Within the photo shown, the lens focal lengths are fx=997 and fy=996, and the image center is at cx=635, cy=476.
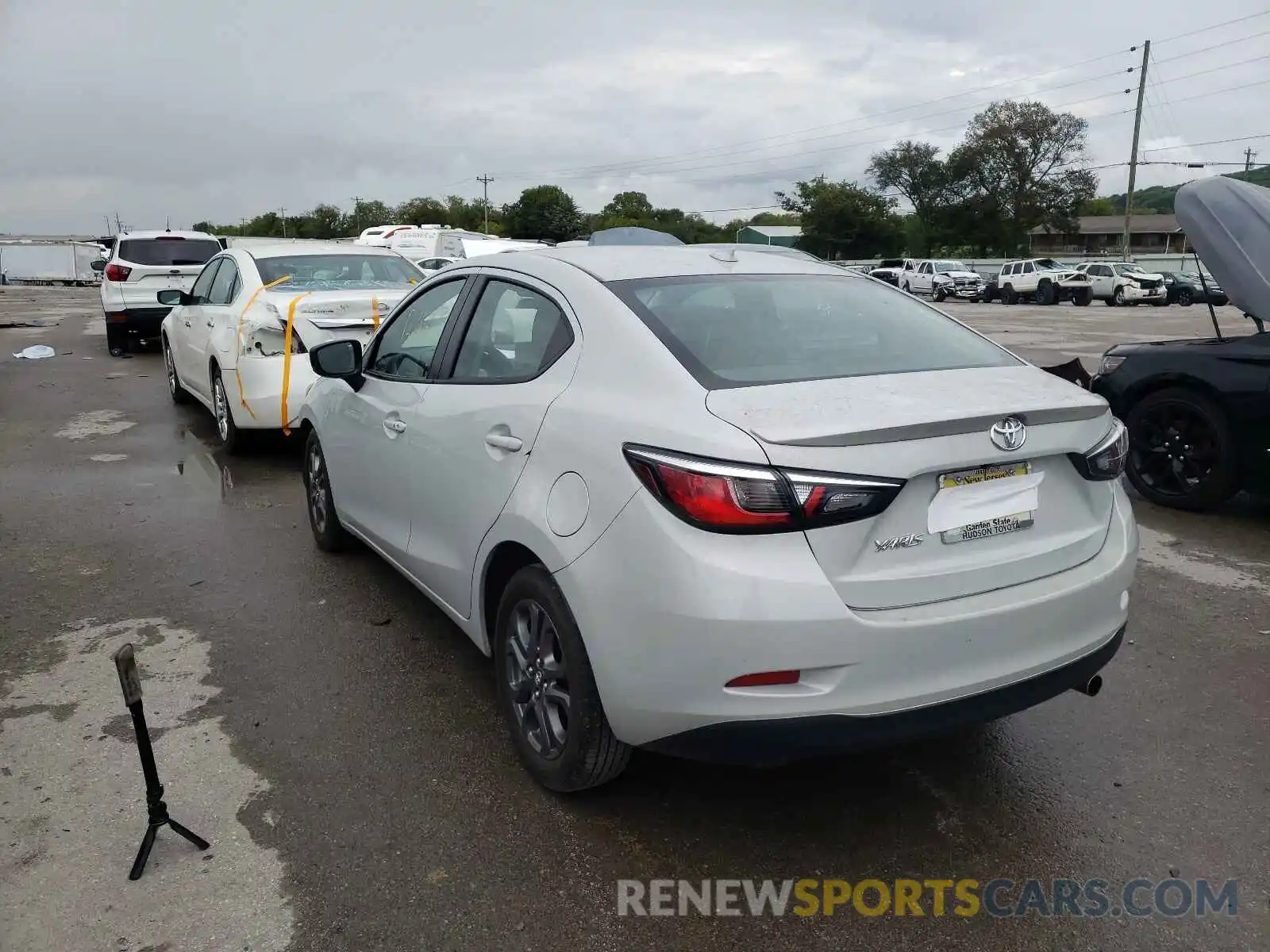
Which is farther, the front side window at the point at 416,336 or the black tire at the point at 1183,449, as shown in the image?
the black tire at the point at 1183,449

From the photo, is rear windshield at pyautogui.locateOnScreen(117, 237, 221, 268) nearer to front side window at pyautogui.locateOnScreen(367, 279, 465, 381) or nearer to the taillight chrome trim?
front side window at pyautogui.locateOnScreen(367, 279, 465, 381)

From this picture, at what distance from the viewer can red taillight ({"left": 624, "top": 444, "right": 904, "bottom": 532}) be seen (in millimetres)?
2373

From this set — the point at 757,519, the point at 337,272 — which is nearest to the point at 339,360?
the point at 757,519

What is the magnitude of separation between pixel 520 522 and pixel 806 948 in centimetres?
136

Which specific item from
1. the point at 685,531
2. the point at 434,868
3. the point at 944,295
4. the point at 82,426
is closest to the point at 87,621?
the point at 434,868

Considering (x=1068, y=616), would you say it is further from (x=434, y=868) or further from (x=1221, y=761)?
(x=434, y=868)

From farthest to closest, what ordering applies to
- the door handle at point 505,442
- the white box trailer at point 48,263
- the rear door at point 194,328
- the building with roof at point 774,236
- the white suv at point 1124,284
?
the building with roof at point 774,236 < the white box trailer at point 48,263 < the white suv at point 1124,284 < the rear door at point 194,328 < the door handle at point 505,442

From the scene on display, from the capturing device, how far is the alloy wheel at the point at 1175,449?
20.3 feet

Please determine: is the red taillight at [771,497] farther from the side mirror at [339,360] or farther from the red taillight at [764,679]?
the side mirror at [339,360]

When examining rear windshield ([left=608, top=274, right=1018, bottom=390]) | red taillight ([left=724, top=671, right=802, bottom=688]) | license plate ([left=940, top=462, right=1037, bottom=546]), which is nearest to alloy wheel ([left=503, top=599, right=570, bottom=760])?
red taillight ([left=724, top=671, right=802, bottom=688])

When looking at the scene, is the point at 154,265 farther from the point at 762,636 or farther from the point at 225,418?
the point at 762,636

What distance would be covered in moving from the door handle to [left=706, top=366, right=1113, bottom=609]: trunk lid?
28.4 inches

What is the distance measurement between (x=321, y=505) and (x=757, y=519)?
3.58m

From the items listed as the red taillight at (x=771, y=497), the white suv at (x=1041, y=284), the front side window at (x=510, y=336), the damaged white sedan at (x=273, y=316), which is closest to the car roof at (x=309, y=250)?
the damaged white sedan at (x=273, y=316)
